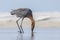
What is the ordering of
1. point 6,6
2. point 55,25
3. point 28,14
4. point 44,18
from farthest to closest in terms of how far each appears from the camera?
point 6,6, point 44,18, point 55,25, point 28,14

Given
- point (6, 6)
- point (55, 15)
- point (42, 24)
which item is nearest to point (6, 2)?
point (6, 6)

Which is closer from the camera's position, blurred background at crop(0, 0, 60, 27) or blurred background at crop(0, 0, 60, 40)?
blurred background at crop(0, 0, 60, 40)

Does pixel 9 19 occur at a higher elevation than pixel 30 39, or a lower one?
lower

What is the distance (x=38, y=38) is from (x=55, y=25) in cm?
573

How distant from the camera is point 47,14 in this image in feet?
72.3

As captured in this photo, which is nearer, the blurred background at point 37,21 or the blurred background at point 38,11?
the blurred background at point 37,21

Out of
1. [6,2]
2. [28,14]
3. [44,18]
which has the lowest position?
[6,2]

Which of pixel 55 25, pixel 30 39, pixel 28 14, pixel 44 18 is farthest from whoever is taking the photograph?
pixel 44 18

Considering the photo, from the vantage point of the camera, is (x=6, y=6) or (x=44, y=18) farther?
(x=6, y=6)

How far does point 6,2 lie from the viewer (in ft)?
88.5

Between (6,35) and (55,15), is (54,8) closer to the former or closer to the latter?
(55,15)

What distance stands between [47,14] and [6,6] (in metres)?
4.78

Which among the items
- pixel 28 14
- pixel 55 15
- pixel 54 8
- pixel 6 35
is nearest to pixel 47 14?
pixel 55 15

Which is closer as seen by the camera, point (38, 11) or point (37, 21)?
point (37, 21)
